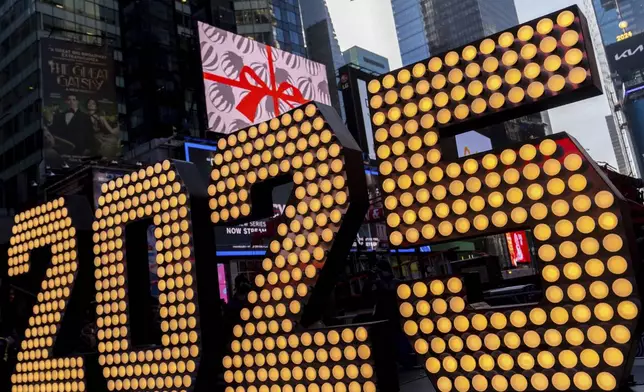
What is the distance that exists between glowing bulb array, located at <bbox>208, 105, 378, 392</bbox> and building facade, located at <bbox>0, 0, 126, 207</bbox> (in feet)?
148

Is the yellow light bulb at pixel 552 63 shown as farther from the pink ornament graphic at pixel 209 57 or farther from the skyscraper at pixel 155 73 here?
the skyscraper at pixel 155 73

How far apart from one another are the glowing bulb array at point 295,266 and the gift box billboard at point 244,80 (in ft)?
39.6

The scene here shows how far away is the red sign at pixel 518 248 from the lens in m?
30.4

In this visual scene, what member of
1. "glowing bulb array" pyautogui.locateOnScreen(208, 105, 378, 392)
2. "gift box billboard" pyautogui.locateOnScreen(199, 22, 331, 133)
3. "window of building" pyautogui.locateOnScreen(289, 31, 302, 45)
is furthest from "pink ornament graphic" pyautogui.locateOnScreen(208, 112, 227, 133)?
"window of building" pyautogui.locateOnScreen(289, 31, 302, 45)

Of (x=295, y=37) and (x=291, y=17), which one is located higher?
(x=291, y=17)

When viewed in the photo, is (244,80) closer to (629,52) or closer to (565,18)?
(565,18)

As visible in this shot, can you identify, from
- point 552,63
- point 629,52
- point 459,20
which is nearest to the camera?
point 552,63

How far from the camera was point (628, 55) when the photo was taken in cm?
8012

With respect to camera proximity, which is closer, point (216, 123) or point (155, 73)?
point (216, 123)

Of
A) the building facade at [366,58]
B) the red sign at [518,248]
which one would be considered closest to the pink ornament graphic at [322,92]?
the red sign at [518,248]

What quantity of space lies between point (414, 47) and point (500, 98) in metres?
192

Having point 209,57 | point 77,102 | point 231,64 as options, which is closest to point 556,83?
point 209,57

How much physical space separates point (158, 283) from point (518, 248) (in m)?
27.2

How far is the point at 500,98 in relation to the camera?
462 cm
